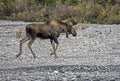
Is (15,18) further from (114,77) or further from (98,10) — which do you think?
(114,77)

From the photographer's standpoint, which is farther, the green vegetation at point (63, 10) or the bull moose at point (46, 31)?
the green vegetation at point (63, 10)

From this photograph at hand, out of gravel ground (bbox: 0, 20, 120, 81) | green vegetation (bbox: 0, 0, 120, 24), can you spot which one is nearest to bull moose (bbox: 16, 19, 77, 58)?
gravel ground (bbox: 0, 20, 120, 81)

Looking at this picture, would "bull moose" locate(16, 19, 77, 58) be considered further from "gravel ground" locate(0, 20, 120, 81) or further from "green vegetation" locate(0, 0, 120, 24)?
"green vegetation" locate(0, 0, 120, 24)

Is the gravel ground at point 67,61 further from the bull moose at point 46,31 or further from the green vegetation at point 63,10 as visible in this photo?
the green vegetation at point 63,10

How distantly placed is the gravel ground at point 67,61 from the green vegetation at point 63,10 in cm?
1826

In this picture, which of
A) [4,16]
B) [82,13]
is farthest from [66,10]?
[4,16]

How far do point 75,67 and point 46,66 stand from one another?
→ 3.15ft

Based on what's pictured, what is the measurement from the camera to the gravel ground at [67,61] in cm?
1499

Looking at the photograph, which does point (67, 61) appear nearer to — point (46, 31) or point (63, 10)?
point (46, 31)

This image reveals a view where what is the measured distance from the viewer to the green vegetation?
46.9 metres

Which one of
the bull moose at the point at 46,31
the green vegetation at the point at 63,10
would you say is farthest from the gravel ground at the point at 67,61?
the green vegetation at the point at 63,10

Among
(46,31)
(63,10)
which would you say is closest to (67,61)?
(46,31)

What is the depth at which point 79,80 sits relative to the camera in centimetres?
1402

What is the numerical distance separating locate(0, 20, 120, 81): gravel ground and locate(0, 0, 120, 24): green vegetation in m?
18.3
